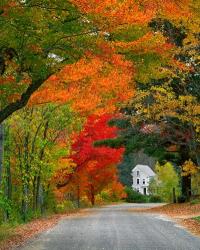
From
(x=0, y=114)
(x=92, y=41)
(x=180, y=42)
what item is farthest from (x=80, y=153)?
(x=92, y=41)

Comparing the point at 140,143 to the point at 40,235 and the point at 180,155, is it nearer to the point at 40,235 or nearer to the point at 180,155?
the point at 180,155

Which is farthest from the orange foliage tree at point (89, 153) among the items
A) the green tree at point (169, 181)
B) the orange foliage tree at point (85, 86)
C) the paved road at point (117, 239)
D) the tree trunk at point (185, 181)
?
the green tree at point (169, 181)

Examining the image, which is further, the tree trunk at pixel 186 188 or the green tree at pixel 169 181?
the green tree at pixel 169 181

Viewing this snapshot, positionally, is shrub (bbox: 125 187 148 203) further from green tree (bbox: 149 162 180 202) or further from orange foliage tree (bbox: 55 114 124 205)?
orange foliage tree (bbox: 55 114 124 205)

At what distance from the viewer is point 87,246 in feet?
48.9

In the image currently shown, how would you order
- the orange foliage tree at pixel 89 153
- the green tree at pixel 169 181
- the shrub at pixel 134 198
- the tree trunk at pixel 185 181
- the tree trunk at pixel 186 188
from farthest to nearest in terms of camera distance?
the shrub at pixel 134 198 → the green tree at pixel 169 181 → the tree trunk at pixel 186 188 → the tree trunk at pixel 185 181 → the orange foliage tree at pixel 89 153

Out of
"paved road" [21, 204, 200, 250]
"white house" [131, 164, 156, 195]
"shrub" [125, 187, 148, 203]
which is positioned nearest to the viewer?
"paved road" [21, 204, 200, 250]

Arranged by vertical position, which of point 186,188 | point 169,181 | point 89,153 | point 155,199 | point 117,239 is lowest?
point 117,239

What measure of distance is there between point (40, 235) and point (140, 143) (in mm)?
22025

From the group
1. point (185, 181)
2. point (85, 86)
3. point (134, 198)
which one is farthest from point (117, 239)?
point (134, 198)

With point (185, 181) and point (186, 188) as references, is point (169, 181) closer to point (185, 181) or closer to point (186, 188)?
point (185, 181)

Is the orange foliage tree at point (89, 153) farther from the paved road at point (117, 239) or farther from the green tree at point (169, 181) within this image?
the green tree at point (169, 181)

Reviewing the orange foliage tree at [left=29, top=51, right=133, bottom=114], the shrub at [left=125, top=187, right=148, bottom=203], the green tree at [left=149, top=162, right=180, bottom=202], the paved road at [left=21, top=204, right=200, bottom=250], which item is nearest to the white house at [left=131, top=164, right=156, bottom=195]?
the shrub at [left=125, top=187, right=148, bottom=203]

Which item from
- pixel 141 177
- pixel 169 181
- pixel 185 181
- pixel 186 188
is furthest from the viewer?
pixel 141 177
